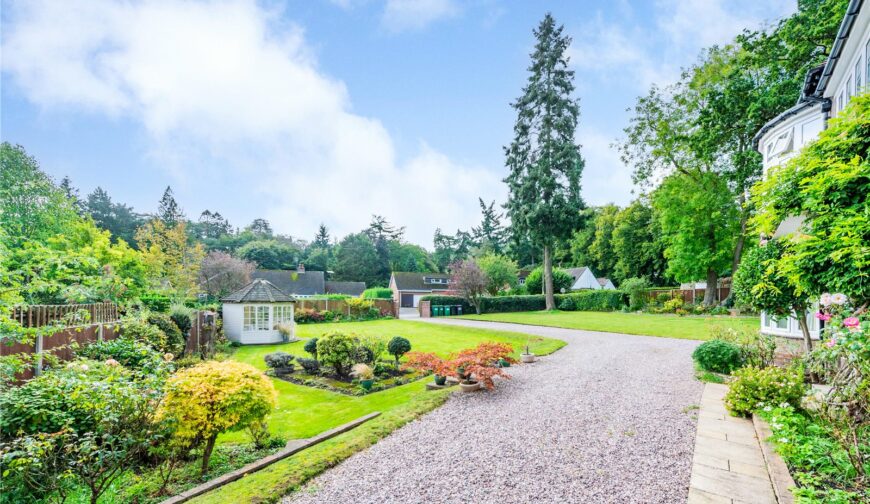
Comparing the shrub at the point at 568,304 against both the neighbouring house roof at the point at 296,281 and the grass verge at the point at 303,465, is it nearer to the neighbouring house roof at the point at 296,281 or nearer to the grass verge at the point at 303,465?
the neighbouring house roof at the point at 296,281

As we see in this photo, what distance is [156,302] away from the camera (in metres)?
15.2

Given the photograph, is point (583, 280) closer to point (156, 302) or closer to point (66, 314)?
point (156, 302)

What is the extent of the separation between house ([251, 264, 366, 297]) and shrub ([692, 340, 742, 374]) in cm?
3821

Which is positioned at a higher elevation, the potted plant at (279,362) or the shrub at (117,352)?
the shrub at (117,352)

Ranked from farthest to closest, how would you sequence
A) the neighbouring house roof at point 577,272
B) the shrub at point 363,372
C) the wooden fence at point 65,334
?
1. the neighbouring house roof at point 577,272
2. the shrub at point 363,372
3. the wooden fence at point 65,334

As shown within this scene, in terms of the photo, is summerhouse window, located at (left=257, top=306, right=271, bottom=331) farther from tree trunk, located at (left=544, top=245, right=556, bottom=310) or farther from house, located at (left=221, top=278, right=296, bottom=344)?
tree trunk, located at (left=544, top=245, right=556, bottom=310)

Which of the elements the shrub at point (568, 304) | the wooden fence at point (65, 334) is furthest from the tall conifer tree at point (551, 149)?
the wooden fence at point (65, 334)

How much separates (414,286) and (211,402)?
130ft

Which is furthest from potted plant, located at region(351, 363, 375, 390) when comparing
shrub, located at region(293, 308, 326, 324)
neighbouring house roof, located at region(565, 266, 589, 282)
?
neighbouring house roof, located at region(565, 266, 589, 282)

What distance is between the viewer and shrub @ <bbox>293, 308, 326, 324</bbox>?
78.7ft

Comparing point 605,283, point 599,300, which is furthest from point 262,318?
point 605,283

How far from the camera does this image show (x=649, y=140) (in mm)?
25375

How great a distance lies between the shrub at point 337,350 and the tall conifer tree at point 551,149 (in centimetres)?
2028

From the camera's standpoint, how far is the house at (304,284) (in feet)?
143
